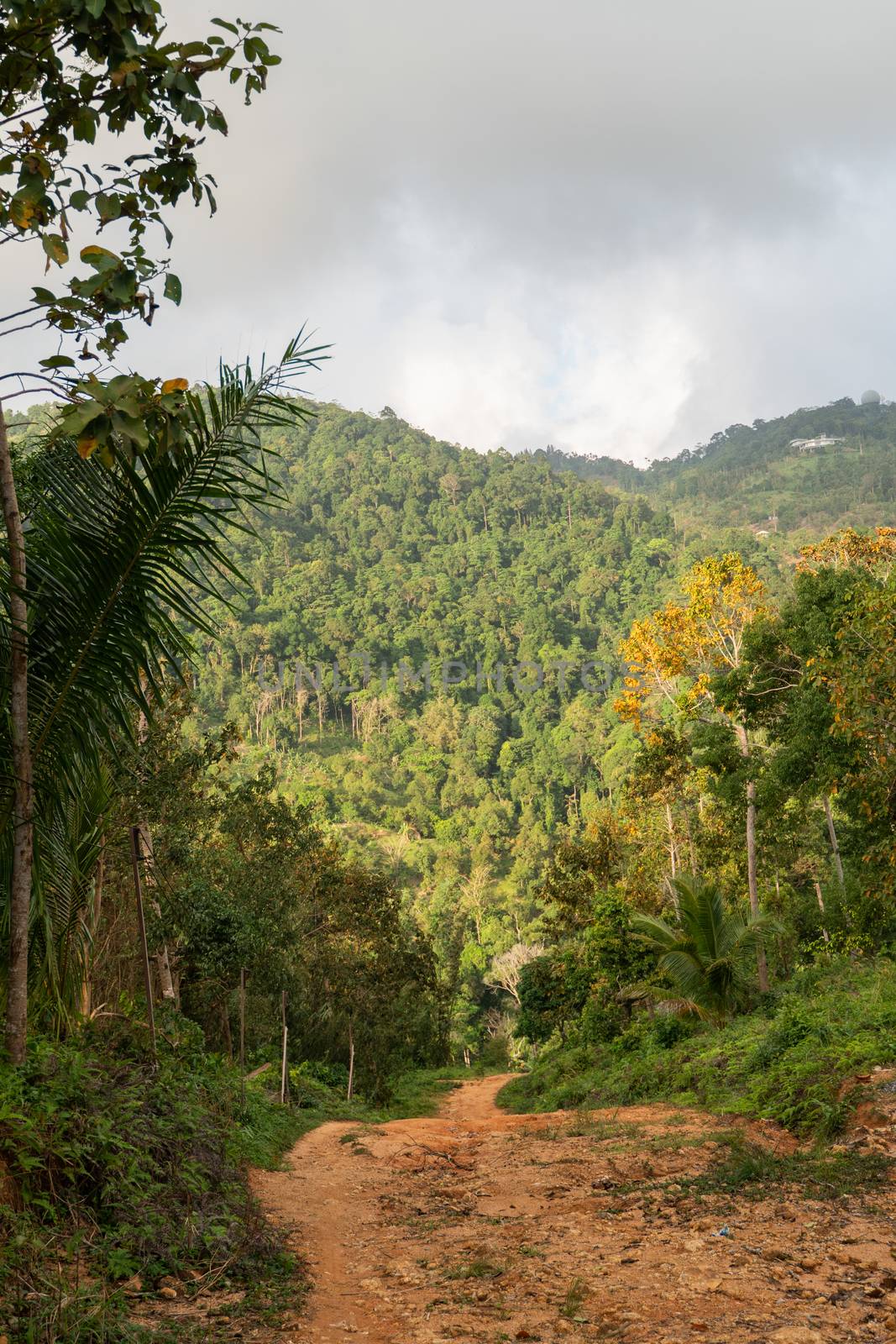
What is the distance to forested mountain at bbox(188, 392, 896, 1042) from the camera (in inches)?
2911

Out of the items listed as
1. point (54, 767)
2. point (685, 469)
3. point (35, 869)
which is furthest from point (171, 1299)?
point (685, 469)

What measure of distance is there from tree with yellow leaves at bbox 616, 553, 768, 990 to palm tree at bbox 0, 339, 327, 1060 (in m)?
15.0

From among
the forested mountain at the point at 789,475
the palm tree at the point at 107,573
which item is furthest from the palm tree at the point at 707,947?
the forested mountain at the point at 789,475

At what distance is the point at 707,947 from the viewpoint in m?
14.9

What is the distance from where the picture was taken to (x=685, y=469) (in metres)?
185

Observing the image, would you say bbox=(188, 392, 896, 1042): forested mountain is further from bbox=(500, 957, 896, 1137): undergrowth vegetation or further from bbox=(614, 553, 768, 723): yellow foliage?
bbox=(500, 957, 896, 1137): undergrowth vegetation

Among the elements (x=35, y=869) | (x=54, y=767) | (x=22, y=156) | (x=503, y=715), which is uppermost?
(x=503, y=715)

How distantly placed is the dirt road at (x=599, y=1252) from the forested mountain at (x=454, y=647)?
4142cm

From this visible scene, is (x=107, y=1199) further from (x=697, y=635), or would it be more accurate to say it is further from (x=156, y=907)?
(x=697, y=635)

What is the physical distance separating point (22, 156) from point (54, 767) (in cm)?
277

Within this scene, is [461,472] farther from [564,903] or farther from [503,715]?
[564,903]

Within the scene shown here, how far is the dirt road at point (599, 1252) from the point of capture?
3812 mm

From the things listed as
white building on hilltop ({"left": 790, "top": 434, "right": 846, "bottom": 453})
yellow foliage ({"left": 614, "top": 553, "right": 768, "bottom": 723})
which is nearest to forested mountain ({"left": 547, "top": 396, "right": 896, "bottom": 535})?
white building on hilltop ({"left": 790, "top": 434, "right": 846, "bottom": 453})

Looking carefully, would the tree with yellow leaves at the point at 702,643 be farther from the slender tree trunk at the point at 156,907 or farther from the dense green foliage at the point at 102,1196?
the dense green foliage at the point at 102,1196
